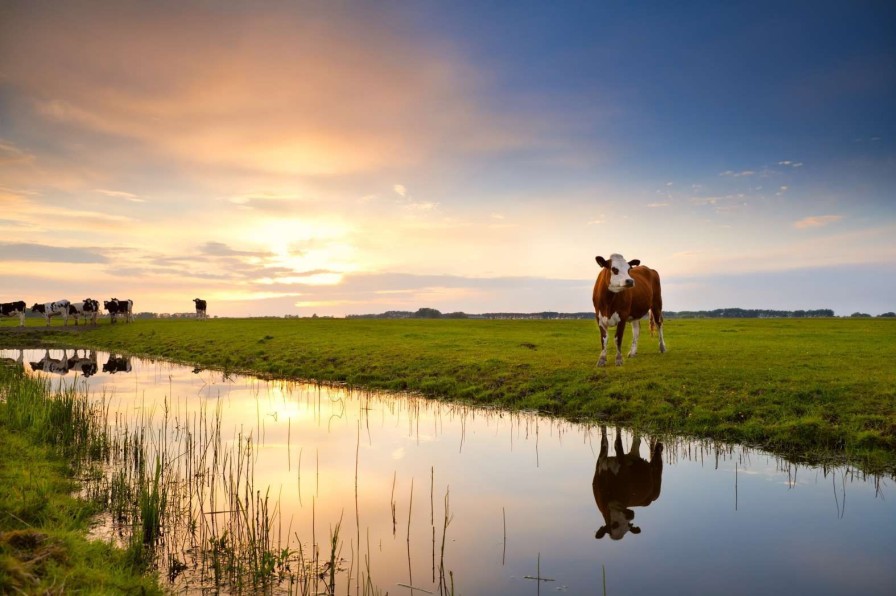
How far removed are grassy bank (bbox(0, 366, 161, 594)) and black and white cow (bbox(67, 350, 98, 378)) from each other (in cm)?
2150

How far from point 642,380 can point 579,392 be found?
224cm

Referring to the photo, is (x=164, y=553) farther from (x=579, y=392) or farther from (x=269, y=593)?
(x=579, y=392)

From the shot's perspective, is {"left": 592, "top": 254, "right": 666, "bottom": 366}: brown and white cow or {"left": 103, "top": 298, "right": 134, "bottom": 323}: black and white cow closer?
{"left": 592, "top": 254, "right": 666, "bottom": 366}: brown and white cow

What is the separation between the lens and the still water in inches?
302

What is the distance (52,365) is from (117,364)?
3580 millimetres

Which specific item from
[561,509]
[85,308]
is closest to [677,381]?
[561,509]

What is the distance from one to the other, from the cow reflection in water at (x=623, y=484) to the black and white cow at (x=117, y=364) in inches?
1174

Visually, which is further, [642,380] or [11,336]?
[11,336]

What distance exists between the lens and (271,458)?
529 inches

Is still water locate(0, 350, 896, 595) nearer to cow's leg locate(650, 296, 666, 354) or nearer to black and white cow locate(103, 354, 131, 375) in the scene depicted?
cow's leg locate(650, 296, 666, 354)

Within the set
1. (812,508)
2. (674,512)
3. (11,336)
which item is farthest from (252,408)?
(11,336)

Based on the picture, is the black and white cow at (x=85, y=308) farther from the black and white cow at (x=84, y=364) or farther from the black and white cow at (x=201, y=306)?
the black and white cow at (x=84, y=364)

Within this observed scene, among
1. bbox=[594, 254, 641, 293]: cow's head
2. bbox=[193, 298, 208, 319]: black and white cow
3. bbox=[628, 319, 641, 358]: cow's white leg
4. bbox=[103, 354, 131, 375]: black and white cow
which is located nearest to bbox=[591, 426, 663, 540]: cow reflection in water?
bbox=[594, 254, 641, 293]: cow's head

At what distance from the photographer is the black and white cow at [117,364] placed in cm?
3356
